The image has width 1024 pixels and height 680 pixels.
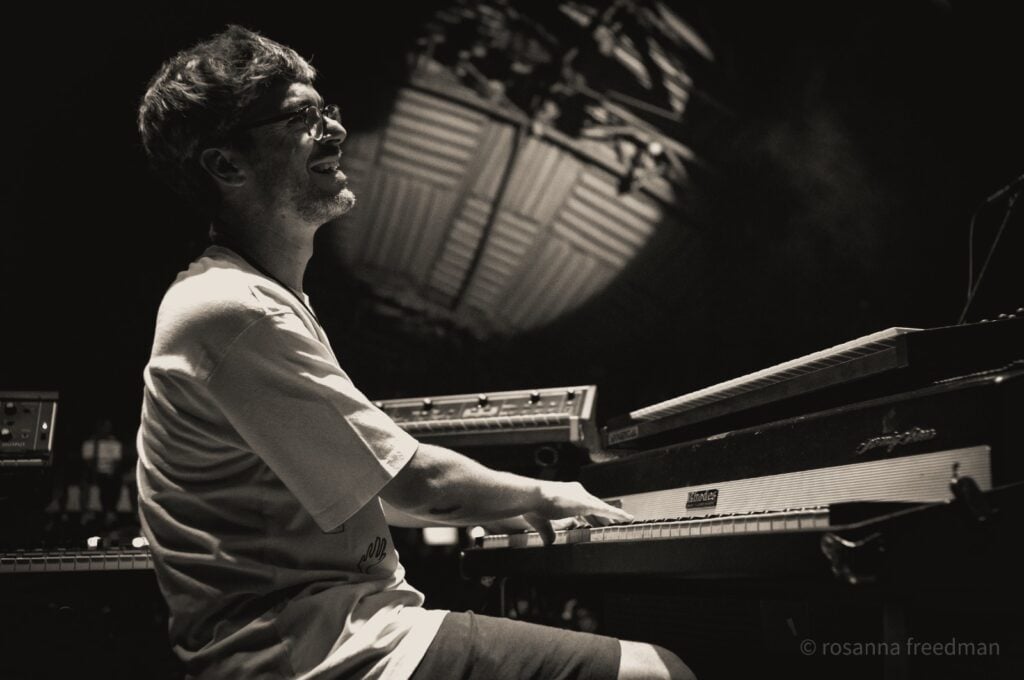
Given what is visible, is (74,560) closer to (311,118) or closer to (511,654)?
(311,118)

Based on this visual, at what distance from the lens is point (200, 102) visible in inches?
75.5

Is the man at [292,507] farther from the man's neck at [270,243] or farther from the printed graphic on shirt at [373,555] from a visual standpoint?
the man's neck at [270,243]

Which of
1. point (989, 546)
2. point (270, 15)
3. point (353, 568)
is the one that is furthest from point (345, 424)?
point (270, 15)

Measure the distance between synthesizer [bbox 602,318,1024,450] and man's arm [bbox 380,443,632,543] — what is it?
0.43 metres

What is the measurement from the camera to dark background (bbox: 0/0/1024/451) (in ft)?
13.1

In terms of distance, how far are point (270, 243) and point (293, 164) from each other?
0.60 feet

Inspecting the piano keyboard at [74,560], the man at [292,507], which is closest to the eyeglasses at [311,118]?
the man at [292,507]

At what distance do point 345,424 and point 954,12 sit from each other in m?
3.58

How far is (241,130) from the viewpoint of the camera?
1.93 meters

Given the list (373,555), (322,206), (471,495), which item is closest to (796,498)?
(471,495)

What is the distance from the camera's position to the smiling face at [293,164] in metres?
1.93

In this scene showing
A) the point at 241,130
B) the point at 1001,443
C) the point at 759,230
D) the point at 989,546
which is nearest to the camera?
the point at 989,546

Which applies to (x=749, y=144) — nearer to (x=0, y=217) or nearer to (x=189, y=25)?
(x=189, y=25)

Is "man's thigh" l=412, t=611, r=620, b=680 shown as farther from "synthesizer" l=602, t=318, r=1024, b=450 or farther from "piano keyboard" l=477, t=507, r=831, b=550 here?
"synthesizer" l=602, t=318, r=1024, b=450
